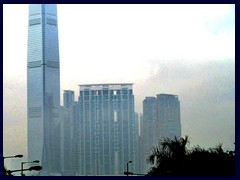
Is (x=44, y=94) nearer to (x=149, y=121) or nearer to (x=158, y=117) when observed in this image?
(x=149, y=121)

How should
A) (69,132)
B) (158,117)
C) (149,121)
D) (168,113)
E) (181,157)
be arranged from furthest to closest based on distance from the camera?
(69,132), (149,121), (158,117), (168,113), (181,157)

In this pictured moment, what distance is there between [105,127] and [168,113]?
310 inches

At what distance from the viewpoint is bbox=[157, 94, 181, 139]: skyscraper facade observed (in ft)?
71.3

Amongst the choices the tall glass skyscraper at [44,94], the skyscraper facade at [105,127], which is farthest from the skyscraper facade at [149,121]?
the tall glass skyscraper at [44,94]

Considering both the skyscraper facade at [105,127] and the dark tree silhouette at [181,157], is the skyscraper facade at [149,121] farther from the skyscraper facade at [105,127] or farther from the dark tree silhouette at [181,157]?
the dark tree silhouette at [181,157]

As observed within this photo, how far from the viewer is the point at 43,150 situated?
3866 centimetres

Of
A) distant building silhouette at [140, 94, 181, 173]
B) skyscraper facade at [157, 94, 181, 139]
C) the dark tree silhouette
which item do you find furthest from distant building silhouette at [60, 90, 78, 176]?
the dark tree silhouette

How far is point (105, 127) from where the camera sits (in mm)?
29781

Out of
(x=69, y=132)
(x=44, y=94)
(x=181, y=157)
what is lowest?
(x=69, y=132)

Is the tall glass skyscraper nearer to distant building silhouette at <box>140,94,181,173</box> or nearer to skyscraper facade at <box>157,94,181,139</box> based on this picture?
distant building silhouette at <box>140,94,181,173</box>

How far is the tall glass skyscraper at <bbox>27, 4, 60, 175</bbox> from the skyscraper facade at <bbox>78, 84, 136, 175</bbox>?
198 inches

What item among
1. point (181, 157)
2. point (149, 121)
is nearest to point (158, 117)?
point (149, 121)

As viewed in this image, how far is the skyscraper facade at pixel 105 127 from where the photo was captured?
25344 millimetres
